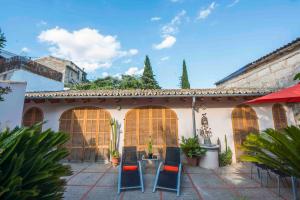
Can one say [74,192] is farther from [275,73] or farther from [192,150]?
[275,73]

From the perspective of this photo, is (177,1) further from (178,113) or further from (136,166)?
(136,166)

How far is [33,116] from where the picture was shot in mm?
8008

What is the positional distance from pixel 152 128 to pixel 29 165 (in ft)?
20.1

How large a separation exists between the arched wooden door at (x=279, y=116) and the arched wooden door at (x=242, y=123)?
85cm

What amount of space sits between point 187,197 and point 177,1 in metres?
7.71

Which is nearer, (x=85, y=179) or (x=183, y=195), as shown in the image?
(x=183, y=195)

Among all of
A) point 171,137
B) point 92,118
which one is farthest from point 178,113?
point 92,118

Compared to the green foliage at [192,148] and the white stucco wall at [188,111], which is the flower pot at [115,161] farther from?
the green foliage at [192,148]

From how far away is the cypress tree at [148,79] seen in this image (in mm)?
21870

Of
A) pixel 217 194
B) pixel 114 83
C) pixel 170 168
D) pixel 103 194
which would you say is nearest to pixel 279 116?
pixel 217 194

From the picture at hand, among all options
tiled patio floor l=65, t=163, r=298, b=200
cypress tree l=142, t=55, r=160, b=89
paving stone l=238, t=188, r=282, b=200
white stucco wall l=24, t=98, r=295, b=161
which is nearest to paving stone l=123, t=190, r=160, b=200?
tiled patio floor l=65, t=163, r=298, b=200

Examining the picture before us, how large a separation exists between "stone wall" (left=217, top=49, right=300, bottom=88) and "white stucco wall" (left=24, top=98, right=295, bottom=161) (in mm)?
1694

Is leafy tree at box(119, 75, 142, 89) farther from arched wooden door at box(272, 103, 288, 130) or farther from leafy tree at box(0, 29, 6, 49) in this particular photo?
leafy tree at box(0, 29, 6, 49)

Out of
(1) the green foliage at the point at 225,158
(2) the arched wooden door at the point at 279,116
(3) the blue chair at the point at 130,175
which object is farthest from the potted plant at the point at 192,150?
(2) the arched wooden door at the point at 279,116
